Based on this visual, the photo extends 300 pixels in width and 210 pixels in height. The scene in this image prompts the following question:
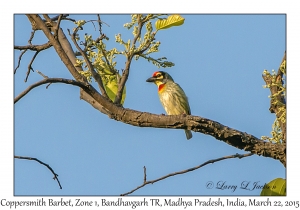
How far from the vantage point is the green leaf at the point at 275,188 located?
128 inches

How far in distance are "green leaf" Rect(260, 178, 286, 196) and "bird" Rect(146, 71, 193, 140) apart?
3901 mm

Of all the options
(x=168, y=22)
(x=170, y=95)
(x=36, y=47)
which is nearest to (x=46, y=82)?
(x=168, y=22)

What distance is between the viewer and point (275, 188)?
10.7 feet

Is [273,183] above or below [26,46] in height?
below

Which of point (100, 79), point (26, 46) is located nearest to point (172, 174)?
point (100, 79)

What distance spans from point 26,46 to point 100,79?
1067 mm

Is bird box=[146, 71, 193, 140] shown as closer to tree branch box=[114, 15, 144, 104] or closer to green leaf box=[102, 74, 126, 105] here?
green leaf box=[102, 74, 126, 105]

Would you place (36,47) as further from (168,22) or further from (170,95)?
(170,95)

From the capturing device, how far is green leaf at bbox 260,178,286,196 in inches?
128

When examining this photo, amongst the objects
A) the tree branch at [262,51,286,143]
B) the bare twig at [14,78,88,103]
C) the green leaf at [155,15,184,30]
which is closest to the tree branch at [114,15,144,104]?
the green leaf at [155,15,184,30]

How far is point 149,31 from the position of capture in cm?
362

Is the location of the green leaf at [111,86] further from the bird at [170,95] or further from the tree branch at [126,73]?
the bird at [170,95]

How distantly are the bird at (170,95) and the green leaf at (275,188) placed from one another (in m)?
3.90
